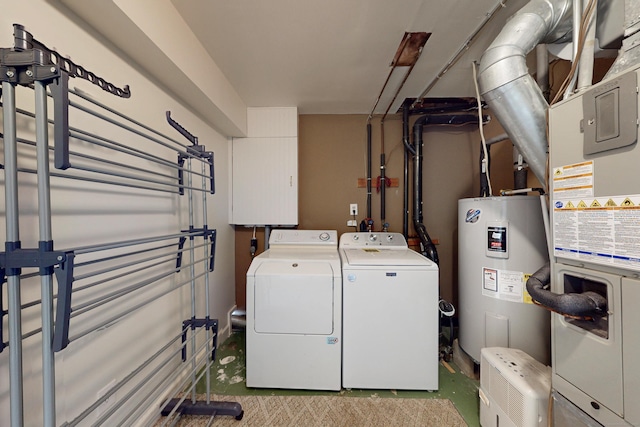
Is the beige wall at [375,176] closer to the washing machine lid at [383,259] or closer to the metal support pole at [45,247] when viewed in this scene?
the washing machine lid at [383,259]

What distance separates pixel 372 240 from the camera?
2.41 metres

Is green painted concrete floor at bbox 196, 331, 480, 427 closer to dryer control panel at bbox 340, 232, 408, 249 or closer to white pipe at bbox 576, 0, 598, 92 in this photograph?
dryer control panel at bbox 340, 232, 408, 249

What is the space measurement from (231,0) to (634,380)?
2.34 m

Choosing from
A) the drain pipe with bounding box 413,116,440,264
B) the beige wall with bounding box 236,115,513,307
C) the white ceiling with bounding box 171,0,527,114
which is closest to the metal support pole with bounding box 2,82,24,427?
the white ceiling with bounding box 171,0,527,114

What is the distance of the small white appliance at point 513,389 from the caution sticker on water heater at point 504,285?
0.33m

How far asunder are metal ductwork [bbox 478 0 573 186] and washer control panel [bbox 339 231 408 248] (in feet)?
4.24

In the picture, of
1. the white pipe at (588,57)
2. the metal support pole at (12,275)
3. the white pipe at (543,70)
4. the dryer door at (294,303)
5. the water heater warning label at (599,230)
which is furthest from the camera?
the dryer door at (294,303)

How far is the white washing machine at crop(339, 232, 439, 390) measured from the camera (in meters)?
1.69

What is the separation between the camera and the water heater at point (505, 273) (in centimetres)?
153

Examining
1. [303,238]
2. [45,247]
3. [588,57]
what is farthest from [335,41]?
[45,247]

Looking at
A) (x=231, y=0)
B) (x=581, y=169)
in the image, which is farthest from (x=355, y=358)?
(x=231, y=0)

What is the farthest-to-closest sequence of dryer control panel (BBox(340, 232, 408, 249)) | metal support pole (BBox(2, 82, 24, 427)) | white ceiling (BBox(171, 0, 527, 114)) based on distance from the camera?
dryer control panel (BBox(340, 232, 408, 249)) → white ceiling (BBox(171, 0, 527, 114)) → metal support pole (BBox(2, 82, 24, 427))

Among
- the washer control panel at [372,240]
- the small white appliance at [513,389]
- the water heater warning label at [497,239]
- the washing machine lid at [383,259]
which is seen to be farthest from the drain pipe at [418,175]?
the small white appliance at [513,389]

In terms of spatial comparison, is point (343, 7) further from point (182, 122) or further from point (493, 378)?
point (493, 378)
